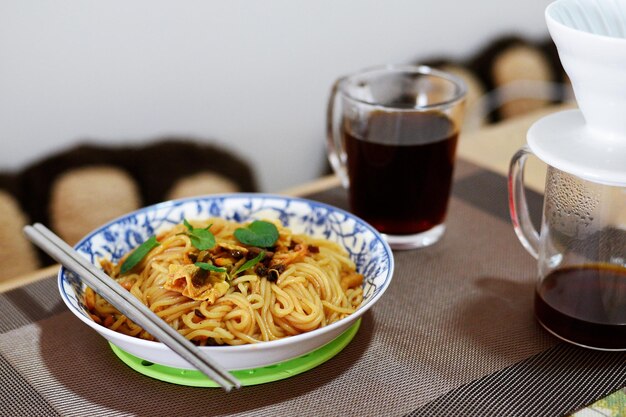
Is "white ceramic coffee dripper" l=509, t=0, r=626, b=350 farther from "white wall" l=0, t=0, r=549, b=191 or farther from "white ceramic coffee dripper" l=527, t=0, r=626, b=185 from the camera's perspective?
"white wall" l=0, t=0, r=549, b=191

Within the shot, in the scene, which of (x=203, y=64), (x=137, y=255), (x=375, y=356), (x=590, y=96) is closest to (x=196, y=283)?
(x=137, y=255)

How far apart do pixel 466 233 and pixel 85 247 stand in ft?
2.01

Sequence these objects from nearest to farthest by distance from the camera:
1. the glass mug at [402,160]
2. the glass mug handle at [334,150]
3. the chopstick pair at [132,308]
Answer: the chopstick pair at [132,308]
the glass mug at [402,160]
the glass mug handle at [334,150]

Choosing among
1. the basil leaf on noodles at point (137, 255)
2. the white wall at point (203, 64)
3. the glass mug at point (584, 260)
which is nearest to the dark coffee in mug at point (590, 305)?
the glass mug at point (584, 260)

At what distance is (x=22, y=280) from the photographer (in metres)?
1.13

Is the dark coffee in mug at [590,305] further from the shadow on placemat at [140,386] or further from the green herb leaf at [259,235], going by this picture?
the green herb leaf at [259,235]

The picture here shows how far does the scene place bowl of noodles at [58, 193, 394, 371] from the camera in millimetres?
849

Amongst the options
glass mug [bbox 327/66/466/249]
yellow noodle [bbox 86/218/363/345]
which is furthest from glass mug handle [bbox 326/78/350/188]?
yellow noodle [bbox 86/218/363/345]

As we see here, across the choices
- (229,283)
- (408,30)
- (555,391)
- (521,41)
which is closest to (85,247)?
(229,283)

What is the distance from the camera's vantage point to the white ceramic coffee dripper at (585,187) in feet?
2.67

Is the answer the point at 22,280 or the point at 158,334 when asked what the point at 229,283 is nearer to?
the point at 158,334

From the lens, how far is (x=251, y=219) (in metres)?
1.15

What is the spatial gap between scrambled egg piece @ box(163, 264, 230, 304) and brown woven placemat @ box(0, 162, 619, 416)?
0.11 metres

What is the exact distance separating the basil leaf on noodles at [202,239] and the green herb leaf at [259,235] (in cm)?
4
